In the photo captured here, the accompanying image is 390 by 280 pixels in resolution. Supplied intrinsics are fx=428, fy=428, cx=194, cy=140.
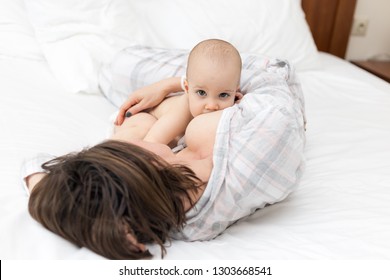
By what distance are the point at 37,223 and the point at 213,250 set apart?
0.31 meters

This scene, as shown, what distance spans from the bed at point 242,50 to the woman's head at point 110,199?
0.14 feet

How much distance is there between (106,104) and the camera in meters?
1.36

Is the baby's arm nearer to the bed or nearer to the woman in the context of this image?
the woman

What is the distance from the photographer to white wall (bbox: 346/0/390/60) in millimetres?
2209

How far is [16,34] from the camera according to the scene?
1.49 m

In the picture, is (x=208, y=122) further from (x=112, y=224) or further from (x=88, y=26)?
(x=88, y=26)

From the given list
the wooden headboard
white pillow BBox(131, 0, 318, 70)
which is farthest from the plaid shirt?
the wooden headboard

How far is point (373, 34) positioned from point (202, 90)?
172 cm

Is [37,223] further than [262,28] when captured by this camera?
No

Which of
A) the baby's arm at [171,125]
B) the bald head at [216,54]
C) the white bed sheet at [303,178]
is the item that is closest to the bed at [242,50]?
the white bed sheet at [303,178]

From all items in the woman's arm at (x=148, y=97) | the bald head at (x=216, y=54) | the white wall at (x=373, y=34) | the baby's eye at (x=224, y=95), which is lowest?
the white wall at (x=373, y=34)

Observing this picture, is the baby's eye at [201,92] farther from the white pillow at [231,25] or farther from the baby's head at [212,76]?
the white pillow at [231,25]

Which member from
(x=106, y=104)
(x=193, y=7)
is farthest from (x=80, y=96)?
(x=193, y=7)

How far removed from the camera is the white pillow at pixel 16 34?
1.48 meters
